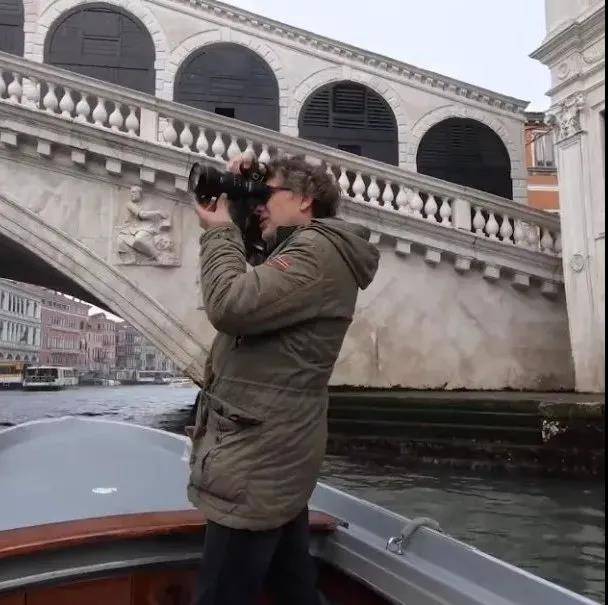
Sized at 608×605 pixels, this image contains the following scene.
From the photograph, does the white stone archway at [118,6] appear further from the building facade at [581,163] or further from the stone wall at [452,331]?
the building facade at [581,163]

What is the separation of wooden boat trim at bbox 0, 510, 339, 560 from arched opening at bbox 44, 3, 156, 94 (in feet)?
30.9

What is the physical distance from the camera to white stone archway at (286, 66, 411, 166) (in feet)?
33.3

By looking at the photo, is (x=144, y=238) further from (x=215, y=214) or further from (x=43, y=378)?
(x=43, y=378)

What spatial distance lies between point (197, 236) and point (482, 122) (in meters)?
5.74

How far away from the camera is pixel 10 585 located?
130 cm

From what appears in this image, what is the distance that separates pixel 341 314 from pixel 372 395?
5.40m

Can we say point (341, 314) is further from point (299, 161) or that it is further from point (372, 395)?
point (372, 395)

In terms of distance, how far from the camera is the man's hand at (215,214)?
1.18m

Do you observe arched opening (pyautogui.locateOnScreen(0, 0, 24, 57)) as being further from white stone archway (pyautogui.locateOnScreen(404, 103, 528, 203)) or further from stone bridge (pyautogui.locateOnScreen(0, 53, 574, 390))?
white stone archway (pyautogui.locateOnScreen(404, 103, 528, 203))

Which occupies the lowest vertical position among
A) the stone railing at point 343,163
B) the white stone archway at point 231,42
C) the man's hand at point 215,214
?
the man's hand at point 215,214

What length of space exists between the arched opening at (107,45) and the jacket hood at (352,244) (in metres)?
9.54

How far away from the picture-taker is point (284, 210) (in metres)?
1.25

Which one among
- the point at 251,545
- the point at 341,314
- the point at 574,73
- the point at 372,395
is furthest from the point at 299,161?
the point at 574,73

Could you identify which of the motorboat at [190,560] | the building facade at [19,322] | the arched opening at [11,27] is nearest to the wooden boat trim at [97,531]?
the motorboat at [190,560]
